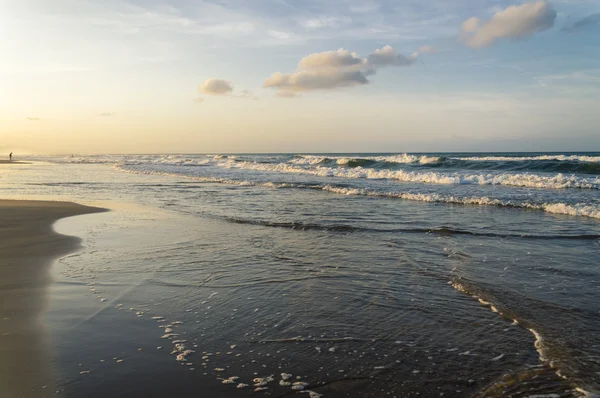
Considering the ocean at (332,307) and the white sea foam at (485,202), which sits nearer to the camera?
the ocean at (332,307)

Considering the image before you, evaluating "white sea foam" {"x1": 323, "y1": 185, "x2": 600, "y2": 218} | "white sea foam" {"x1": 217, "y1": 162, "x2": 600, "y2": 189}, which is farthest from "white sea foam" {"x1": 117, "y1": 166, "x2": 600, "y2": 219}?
"white sea foam" {"x1": 217, "y1": 162, "x2": 600, "y2": 189}

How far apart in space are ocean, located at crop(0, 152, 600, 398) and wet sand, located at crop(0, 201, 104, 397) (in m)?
0.15

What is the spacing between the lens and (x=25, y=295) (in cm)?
520

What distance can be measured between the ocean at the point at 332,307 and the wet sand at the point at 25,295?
153mm

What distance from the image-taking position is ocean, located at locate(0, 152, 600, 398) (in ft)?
11.0

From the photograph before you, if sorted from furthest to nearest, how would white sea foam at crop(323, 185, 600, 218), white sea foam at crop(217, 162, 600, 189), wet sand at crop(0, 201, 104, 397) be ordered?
white sea foam at crop(217, 162, 600, 189) → white sea foam at crop(323, 185, 600, 218) → wet sand at crop(0, 201, 104, 397)

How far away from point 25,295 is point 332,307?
367 centimetres

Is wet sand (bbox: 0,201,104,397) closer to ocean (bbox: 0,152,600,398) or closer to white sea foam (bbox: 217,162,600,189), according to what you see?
ocean (bbox: 0,152,600,398)

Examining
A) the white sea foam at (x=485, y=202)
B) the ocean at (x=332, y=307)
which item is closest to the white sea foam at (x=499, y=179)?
the white sea foam at (x=485, y=202)

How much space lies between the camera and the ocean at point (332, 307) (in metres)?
3.34

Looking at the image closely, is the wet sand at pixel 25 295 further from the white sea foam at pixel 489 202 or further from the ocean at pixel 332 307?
the white sea foam at pixel 489 202

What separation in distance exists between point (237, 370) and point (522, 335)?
2.68m

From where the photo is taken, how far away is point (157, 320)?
14.6ft

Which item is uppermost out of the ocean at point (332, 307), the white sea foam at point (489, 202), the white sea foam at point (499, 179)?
the white sea foam at point (499, 179)
